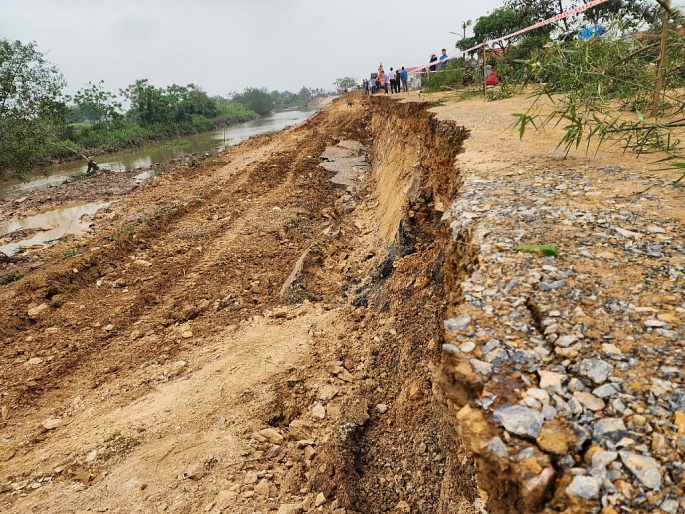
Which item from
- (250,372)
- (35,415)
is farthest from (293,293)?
(35,415)

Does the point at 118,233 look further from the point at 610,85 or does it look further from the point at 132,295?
the point at 610,85

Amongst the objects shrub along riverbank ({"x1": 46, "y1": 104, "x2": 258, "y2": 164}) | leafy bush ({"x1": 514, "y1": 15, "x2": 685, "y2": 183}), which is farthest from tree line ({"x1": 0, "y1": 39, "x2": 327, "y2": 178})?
leafy bush ({"x1": 514, "y1": 15, "x2": 685, "y2": 183})

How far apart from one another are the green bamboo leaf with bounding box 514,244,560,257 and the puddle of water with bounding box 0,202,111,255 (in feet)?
36.4

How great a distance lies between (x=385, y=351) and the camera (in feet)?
12.7

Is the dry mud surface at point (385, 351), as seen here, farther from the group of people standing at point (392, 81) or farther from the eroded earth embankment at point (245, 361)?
the group of people standing at point (392, 81)

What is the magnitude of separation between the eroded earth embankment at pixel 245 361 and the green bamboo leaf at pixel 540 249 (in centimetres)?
106

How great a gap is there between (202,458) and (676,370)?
326 cm

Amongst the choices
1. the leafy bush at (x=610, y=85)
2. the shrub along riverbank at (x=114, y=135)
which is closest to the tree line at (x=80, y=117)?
the shrub along riverbank at (x=114, y=135)

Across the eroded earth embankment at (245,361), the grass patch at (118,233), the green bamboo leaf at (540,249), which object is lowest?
the eroded earth embankment at (245,361)

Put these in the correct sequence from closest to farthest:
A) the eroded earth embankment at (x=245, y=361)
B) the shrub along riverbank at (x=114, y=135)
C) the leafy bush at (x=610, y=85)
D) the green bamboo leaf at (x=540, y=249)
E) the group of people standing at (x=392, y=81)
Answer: the green bamboo leaf at (x=540, y=249), the eroded earth embankment at (x=245, y=361), the leafy bush at (x=610, y=85), the group of people standing at (x=392, y=81), the shrub along riverbank at (x=114, y=135)

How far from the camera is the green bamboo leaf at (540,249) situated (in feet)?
6.72

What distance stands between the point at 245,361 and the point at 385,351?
66.0 inches

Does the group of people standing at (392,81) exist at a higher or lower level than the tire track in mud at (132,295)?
higher

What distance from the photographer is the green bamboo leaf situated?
205 cm
